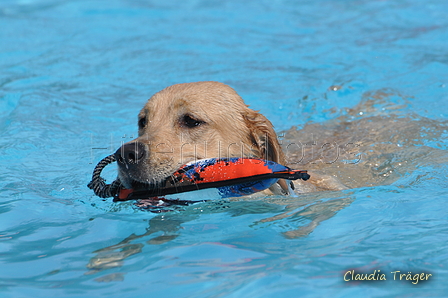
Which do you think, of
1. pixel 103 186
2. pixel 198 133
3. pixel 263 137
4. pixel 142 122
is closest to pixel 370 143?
pixel 263 137

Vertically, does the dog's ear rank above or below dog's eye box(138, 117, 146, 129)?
below

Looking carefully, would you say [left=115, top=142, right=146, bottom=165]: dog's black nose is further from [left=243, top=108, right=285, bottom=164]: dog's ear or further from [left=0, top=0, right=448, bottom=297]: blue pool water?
[left=243, top=108, right=285, bottom=164]: dog's ear

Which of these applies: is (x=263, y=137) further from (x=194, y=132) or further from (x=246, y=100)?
(x=246, y=100)

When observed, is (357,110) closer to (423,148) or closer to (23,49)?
(423,148)

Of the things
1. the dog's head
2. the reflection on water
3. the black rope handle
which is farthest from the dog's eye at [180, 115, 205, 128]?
the reflection on water

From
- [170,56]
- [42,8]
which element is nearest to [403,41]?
[170,56]

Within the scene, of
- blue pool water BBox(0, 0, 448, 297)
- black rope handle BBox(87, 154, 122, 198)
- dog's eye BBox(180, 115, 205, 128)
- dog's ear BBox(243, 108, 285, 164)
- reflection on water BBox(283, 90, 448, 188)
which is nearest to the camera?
blue pool water BBox(0, 0, 448, 297)

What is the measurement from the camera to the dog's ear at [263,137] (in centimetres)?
442

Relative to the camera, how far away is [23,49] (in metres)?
10.0

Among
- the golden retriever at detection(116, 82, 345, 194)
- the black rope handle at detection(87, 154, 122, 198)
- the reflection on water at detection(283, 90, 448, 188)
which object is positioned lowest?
the reflection on water at detection(283, 90, 448, 188)

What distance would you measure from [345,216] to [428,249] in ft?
2.43

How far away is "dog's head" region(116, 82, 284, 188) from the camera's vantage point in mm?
3744

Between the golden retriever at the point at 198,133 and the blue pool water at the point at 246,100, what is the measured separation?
Answer: 39 centimetres

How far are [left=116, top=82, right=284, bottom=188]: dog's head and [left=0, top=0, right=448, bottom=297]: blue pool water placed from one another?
420 millimetres
